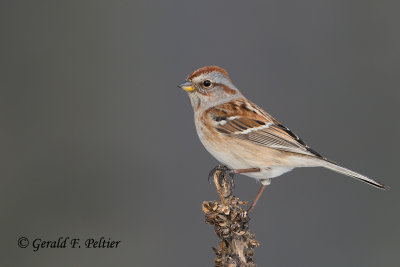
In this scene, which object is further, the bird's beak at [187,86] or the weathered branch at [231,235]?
the bird's beak at [187,86]

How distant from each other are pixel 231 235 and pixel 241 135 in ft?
4.13

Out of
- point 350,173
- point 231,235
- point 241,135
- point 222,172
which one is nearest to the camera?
point 231,235

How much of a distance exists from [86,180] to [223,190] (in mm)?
2630

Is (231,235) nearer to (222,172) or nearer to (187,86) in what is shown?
(222,172)

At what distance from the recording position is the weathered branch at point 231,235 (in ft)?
9.61

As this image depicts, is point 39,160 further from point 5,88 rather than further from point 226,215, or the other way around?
point 226,215

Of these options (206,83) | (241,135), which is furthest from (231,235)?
(206,83)

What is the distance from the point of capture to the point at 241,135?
13.6 ft

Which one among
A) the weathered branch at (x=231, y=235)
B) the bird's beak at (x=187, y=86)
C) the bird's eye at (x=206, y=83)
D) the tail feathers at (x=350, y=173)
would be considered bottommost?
the weathered branch at (x=231, y=235)

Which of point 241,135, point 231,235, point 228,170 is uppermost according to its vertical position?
point 241,135

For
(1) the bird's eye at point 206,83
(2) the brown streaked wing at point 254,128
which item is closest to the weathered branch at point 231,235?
(2) the brown streaked wing at point 254,128

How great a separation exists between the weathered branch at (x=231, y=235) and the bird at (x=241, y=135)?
64 cm

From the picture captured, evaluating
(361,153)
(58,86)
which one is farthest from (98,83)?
(361,153)

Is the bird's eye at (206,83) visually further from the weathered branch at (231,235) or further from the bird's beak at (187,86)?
the weathered branch at (231,235)
